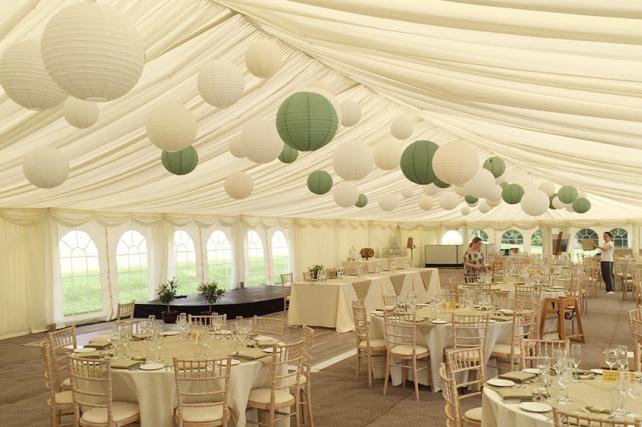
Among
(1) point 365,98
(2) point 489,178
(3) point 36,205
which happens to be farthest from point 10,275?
(2) point 489,178

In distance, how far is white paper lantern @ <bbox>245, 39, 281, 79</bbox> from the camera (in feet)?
14.9

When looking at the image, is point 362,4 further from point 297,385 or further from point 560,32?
point 297,385

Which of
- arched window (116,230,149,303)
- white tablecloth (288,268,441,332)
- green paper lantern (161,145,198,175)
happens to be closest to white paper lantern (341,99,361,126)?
green paper lantern (161,145,198,175)

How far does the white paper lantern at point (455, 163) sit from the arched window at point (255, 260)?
1252cm

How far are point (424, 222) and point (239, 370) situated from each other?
2307 centimetres

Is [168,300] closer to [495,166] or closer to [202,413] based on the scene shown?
[495,166]

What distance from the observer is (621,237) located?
24234 mm

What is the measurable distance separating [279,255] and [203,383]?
45.0 feet

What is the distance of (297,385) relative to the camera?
531 cm

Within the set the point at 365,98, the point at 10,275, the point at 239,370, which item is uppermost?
the point at 365,98

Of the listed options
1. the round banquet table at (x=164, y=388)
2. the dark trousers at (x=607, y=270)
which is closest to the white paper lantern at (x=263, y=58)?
the round banquet table at (x=164, y=388)

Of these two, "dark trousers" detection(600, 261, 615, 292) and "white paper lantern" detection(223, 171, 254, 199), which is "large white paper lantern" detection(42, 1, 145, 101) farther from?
"dark trousers" detection(600, 261, 615, 292)

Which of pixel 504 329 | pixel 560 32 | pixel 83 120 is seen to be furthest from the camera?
pixel 504 329

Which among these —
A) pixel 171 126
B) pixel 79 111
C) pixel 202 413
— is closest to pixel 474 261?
pixel 202 413
